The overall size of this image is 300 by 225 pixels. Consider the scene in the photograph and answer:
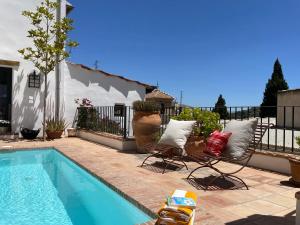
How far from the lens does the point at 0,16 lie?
41.2 ft

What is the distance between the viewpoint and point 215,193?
15.3 ft

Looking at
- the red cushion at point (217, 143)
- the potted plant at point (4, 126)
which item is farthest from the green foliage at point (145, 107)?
the potted plant at point (4, 126)

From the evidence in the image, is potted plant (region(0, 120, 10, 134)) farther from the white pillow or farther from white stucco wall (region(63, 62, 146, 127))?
the white pillow

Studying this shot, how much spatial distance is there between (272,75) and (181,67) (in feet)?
28.4

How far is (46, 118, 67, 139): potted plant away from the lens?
41.1 ft

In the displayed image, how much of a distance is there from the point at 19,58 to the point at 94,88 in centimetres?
348

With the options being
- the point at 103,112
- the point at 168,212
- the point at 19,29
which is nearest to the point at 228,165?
the point at 168,212

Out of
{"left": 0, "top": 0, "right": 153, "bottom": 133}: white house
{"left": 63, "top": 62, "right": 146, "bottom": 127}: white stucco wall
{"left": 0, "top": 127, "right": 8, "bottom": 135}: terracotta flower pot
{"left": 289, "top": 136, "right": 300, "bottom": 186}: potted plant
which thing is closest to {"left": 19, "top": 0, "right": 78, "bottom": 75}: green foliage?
{"left": 0, "top": 0, "right": 153, "bottom": 133}: white house

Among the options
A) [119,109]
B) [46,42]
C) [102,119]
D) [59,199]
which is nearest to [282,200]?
[59,199]

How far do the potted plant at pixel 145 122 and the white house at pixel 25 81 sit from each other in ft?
20.7

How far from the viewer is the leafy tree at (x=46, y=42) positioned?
1196cm

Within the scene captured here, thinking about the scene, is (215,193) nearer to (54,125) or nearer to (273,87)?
(54,125)

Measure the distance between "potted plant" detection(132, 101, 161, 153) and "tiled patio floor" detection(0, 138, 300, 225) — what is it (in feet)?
3.23

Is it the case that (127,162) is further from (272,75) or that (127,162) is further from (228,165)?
(272,75)
